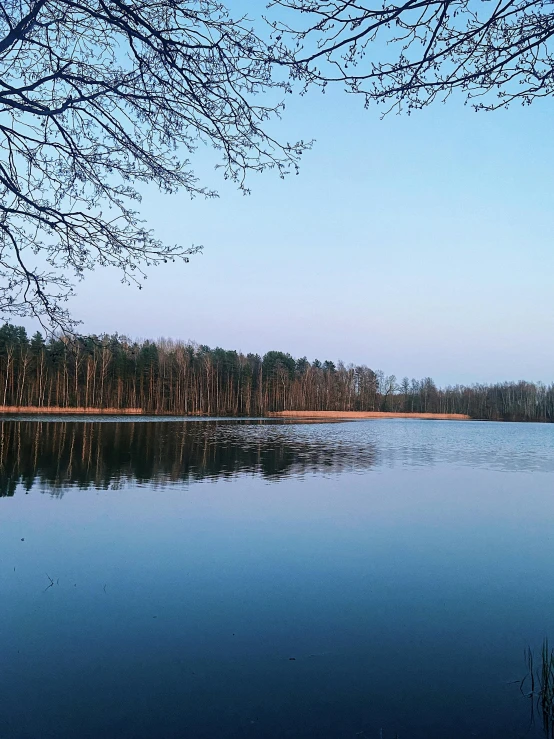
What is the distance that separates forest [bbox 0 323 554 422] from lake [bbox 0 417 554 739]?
34.9m

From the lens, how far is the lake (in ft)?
11.1

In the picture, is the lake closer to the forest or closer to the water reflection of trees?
the water reflection of trees

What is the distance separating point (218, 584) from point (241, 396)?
7094 centimetres

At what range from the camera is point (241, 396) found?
7638cm

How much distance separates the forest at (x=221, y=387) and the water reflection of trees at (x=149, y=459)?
21587mm

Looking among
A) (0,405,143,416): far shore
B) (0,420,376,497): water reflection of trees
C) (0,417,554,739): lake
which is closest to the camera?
(0,417,554,739): lake

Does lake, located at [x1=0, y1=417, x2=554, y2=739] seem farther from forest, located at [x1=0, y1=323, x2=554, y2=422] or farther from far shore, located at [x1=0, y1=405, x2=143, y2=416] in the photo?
far shore, located at [x1=0, y1=405, x2=143, y2=416]

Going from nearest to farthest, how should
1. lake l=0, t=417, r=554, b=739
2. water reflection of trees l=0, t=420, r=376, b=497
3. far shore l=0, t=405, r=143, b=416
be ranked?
lake l=0, t=417, r=554, b=739 < water reflection of trees l=0, t=420, r=376, b=497 < far shore l=0, t=405, r=143, b=416

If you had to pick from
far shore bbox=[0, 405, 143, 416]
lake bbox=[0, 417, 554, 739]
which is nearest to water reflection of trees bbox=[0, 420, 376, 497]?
lake bbox=[0, 417, 554, 739]

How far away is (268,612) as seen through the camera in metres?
4.90


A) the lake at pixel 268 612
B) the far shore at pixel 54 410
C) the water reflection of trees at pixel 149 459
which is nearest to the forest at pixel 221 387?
the far shore at pixel 54 410

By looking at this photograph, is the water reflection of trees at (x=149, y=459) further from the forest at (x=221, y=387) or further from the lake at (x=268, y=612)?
the forest at (x=221, y=387)

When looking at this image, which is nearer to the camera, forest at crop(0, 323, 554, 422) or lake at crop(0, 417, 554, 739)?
lake at crop(0, 417, 554, 739)

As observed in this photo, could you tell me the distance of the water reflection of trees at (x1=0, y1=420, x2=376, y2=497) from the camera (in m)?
12.7
